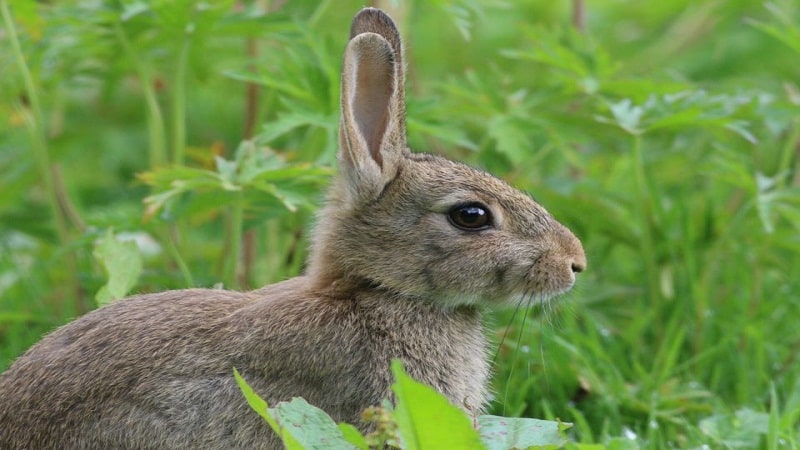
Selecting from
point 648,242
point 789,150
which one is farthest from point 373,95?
point 789,150

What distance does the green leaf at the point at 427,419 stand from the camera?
116 inches

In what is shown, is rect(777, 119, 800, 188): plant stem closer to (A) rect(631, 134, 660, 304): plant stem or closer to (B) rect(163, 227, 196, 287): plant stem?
(A) rect(631, 134, 660, 304): plant stem

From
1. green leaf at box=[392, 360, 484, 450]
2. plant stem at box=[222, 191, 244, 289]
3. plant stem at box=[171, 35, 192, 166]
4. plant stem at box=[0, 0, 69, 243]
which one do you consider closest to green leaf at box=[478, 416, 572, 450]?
green leaf at box=[392, 360, 484, 450]

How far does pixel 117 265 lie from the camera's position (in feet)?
15.1

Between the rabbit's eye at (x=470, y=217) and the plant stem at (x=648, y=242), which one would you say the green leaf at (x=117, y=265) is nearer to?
the rabbit's eye at (x=470, y=217)

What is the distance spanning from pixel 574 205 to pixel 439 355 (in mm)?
1998

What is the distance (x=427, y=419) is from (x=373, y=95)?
1.46 metres

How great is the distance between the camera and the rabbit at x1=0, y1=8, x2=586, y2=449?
370 cm

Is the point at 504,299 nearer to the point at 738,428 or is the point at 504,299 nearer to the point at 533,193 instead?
the point at 738,428

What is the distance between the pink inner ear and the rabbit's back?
1.76ft

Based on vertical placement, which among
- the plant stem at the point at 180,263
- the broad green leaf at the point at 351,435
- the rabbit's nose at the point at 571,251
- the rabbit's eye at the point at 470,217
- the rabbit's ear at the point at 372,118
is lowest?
the plant stem at the point at 180,263

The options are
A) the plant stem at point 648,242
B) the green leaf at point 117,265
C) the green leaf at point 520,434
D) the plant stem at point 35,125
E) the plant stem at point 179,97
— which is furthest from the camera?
the plant stem at point 648,242

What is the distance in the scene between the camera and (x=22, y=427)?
369 cm

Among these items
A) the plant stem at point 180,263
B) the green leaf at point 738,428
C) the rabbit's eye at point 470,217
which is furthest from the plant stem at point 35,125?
the green leaf at point 738,428
